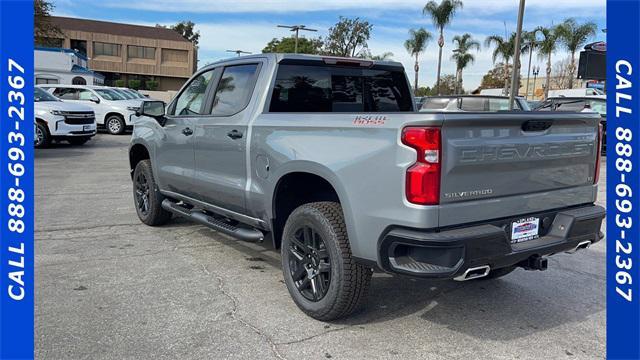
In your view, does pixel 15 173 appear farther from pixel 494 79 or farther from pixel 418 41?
pixel 494 79

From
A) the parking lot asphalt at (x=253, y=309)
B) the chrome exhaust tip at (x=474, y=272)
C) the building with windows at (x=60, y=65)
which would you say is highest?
the building with windows at (x=60, y=65)

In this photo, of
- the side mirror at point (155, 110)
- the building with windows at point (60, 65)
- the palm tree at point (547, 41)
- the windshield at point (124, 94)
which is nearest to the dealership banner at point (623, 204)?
the side mirror at point (155, 110)

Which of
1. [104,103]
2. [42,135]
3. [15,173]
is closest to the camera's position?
[15,173]

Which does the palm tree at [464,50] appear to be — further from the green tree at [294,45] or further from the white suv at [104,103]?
the white suv at [104,103]

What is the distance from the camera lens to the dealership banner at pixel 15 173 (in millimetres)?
2025

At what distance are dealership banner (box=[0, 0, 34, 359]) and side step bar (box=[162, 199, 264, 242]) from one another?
7.67ft

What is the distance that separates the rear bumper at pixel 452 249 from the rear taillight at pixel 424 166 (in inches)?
8.1

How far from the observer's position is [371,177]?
3215 mm

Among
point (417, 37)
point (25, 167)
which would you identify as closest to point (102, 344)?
point (25, 167)

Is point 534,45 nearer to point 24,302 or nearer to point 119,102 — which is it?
point 119,102

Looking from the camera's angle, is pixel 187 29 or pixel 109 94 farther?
pixel 187 29

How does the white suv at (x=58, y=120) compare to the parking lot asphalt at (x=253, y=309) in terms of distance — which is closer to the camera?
the parking lot asphalt at (x=253, y=309)

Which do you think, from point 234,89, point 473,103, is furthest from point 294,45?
point 234,89

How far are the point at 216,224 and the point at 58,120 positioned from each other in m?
10.8
